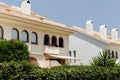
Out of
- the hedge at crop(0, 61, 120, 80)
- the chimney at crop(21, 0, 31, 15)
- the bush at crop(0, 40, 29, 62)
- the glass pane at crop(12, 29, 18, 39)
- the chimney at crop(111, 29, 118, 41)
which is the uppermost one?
Result: the chimney at crop(21, 0, 31, 15)

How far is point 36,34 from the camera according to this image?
4038 cm

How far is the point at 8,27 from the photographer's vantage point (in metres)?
36.5

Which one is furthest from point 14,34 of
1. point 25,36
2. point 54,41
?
point 54,41

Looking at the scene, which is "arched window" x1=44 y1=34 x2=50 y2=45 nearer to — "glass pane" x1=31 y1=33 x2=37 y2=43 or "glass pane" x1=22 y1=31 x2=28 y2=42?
"glass pane" x1=31 y1=33 x2=37 y2=43

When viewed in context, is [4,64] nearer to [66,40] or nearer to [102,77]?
[102,77]

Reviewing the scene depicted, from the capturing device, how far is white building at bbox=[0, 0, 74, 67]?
3644 cm

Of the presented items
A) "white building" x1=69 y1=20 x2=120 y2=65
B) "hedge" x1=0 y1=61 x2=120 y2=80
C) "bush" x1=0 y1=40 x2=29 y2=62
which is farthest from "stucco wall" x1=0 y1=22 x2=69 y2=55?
"hedge" x1=0 y1=61 x2=120 y2=80

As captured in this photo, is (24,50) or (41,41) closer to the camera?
(24,50)

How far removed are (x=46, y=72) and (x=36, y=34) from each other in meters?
21.4

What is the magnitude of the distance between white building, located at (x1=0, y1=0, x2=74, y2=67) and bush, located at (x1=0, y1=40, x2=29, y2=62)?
6.06 metres

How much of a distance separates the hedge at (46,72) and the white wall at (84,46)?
99.5 feet

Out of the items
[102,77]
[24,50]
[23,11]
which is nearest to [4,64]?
[102,77]

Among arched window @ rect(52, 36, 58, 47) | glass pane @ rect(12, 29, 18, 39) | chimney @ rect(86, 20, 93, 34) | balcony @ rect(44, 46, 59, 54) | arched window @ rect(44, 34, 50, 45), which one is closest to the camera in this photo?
glass pane @ rect(12, 29, 18, 39)

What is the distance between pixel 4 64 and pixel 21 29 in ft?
68.5
